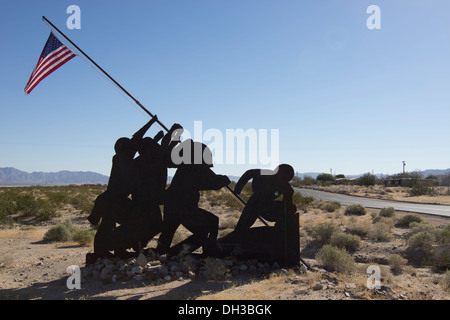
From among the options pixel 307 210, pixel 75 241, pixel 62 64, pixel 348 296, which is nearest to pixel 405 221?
pixel 307 210

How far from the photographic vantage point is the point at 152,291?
6.69 metres

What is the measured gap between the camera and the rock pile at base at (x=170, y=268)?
7.43 m

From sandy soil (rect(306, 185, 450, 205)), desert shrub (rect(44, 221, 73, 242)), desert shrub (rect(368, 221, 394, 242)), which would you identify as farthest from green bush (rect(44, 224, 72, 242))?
sandy soil (rect(306, 185, 450, 205))

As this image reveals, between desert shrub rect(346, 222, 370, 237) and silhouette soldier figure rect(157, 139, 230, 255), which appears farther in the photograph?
desert shrub rect(346, 222, 370, 237)

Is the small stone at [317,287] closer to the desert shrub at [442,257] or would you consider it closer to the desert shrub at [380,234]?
the desert shrub at [442,257]

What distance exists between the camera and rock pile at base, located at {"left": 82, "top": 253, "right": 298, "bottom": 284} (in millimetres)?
7430

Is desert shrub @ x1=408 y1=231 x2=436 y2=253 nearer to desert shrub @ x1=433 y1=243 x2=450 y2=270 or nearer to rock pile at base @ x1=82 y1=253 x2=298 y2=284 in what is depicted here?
desert shrub @ x1=433 y1=243 x2=450 y2=270

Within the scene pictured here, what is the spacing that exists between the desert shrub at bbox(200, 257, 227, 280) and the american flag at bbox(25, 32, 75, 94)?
21.5 feet

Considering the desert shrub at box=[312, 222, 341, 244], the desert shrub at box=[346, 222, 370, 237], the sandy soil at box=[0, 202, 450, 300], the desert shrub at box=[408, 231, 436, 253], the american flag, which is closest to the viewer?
the sandy soil at box=[0, 202, 450, 300]

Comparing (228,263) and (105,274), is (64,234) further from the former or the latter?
(228,263)

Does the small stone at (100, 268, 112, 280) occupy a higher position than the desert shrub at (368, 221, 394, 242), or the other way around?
the small stone at (100, 268, 112, 280)

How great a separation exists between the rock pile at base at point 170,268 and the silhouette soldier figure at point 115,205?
378mm

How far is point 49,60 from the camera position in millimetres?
9188

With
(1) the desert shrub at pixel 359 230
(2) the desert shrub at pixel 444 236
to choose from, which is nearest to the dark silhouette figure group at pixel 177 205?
(2) the desert shrub at pixel 444 236
